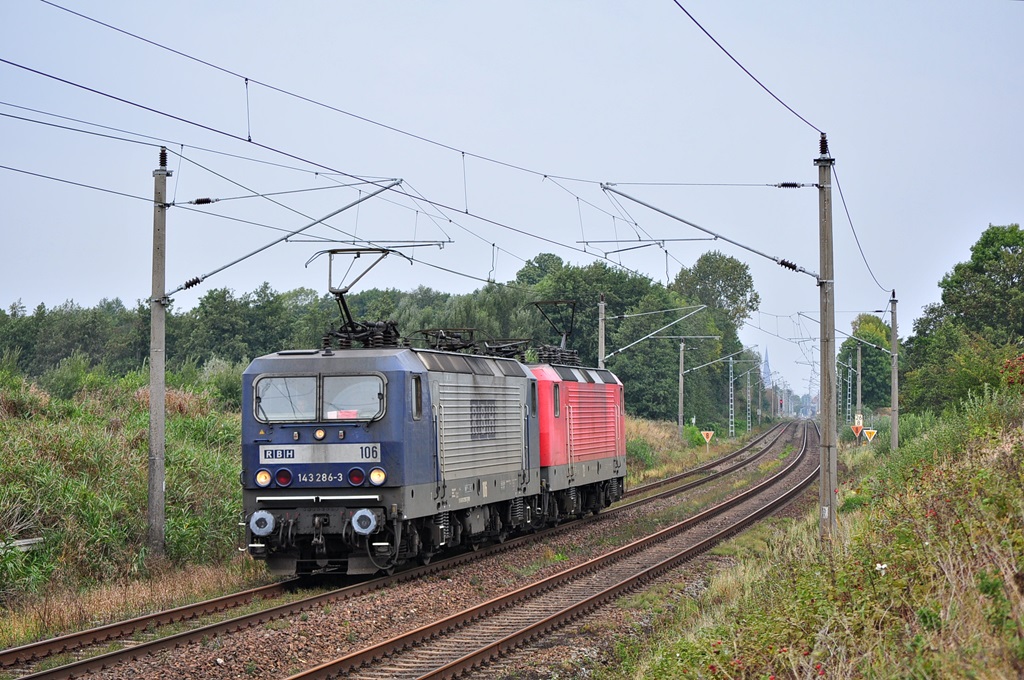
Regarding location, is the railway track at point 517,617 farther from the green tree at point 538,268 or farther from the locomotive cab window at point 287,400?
the green tree at point 538,268

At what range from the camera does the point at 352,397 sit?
52.6 ft

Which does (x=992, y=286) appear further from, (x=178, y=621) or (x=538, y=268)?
(x=178, y=621)

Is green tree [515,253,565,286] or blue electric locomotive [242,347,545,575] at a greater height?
green tree [515,253,565,286]

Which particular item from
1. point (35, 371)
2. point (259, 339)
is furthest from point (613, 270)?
point (35, 371)

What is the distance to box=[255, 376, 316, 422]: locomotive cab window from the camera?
52.8 ft

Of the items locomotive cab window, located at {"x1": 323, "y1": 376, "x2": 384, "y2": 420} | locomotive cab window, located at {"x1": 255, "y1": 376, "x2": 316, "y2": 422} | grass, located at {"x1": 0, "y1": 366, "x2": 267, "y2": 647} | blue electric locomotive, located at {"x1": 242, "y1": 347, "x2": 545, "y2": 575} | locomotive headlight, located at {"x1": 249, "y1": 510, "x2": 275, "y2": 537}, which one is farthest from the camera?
locomotive cab window, located at {"x1": 255, "y1": 376, "x2": 316, "y2": 422}

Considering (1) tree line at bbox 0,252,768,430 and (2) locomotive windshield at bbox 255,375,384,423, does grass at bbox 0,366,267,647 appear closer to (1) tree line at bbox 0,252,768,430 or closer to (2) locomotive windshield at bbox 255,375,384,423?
(2) locomotive windshield at bbox 255,375,384,423

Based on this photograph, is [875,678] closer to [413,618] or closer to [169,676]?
[169,676]

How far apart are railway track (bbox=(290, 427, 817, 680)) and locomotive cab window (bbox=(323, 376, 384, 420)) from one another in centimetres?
328

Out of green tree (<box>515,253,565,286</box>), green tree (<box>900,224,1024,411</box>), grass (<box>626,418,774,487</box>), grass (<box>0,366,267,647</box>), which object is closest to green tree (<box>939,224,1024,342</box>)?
green tree (<box>900,224,1024,411</box>)

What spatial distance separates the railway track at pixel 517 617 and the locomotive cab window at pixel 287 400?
3888mm

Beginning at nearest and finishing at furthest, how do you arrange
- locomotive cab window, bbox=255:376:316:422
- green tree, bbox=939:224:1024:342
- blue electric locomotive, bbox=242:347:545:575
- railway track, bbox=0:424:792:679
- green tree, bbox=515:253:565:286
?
railway track, bbox=0:424:792:679 < blue electric locomotive, bbox=242:347:545:575 < locomotive cab window, bbox=255:376:316:422 < green tree, bbox=939:224:1024:342 < green tree, bbox=515:253:565:286

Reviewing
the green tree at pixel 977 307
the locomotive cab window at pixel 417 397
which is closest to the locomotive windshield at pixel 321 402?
the locomotive cab window at pixel 417 397

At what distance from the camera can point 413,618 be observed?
1413 centimetres
